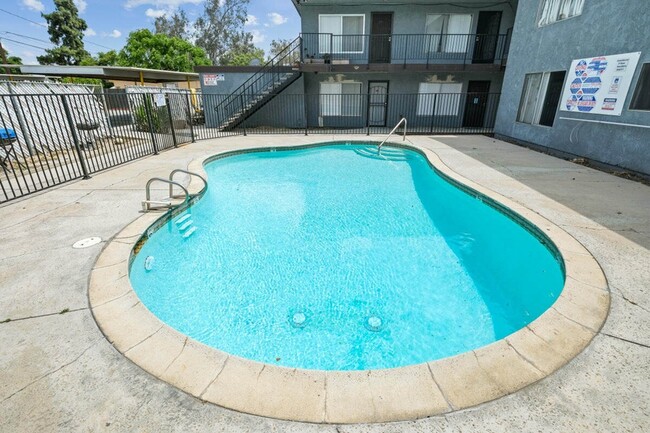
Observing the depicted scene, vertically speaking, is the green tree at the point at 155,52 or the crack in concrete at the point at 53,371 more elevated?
the green tree at the point at 155,52

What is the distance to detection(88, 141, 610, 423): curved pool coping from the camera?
5.70 feet

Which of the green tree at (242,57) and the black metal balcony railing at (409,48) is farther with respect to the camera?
the green tree at (242,57)

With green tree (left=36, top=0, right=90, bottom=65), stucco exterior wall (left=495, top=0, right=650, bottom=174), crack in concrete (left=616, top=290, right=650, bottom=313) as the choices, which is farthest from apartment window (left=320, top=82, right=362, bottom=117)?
green tree (left=36, top=0, right=90, bottom=65)

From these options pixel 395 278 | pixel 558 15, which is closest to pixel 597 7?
pixel 558 15

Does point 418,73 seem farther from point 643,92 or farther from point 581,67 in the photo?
point 643,92

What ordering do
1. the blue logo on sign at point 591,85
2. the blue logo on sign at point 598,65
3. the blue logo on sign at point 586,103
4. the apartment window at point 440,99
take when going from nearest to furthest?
the blue logo on sign at point 598,65
the blue logo on sign at point 591,85
the blue logo on sign at point 586,103
the apartment window at point 440,99

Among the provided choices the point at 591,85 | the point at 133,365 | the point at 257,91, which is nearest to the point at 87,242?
the point at 133,365

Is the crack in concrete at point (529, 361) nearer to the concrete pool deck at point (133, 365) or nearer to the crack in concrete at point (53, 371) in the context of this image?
the concrete pool deck at point (133, 365)

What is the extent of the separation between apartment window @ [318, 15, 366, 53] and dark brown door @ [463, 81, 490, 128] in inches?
229

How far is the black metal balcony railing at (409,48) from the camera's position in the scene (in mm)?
14133

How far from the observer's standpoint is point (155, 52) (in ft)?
93.8

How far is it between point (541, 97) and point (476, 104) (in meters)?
6.54

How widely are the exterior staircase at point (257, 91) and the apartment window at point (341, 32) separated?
130 cm

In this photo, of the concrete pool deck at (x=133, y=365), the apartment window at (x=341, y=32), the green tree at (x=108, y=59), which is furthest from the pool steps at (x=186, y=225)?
the green tree at (x=108, y=59)
